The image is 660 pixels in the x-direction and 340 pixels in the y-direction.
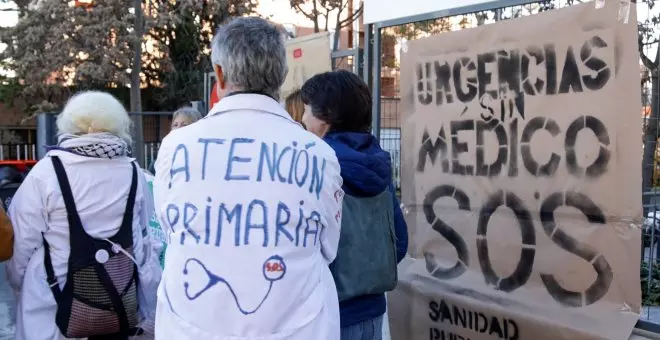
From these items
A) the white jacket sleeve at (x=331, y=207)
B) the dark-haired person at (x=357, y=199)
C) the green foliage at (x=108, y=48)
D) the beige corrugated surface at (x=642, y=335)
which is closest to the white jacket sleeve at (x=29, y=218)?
the dark-haired person at (x=357, y=199)

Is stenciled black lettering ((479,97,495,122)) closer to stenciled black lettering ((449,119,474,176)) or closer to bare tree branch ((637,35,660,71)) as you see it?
stenciled black lettering ((449,119,474,176))

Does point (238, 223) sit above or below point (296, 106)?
below

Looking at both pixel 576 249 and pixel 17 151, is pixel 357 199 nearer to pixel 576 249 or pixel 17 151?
pixel 576 249

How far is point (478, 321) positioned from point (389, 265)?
2.72 feet

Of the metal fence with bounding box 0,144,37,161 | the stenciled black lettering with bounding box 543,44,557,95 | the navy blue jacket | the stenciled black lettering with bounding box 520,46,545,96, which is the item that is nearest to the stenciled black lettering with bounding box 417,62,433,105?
the stenciled black lettering with bounding box 520,46,545,96

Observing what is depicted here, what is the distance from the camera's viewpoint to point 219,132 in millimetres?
1803

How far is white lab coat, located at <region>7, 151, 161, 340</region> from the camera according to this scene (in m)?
2.93

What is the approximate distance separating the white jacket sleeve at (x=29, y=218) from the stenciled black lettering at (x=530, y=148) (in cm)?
204

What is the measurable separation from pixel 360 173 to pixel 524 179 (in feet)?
2.89

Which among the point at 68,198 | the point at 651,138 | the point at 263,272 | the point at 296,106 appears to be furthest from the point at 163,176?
the point at 651,138

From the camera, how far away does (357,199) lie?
2.43 metres

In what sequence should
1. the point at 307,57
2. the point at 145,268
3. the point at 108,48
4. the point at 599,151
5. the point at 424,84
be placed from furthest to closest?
the point at 108,48 < the point at 307,57 < the point at 424,84 < the point at 145,268 < the point at 599,151

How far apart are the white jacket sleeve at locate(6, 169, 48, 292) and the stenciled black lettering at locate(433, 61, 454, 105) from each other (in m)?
1.81

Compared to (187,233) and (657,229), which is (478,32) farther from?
(187,233)
